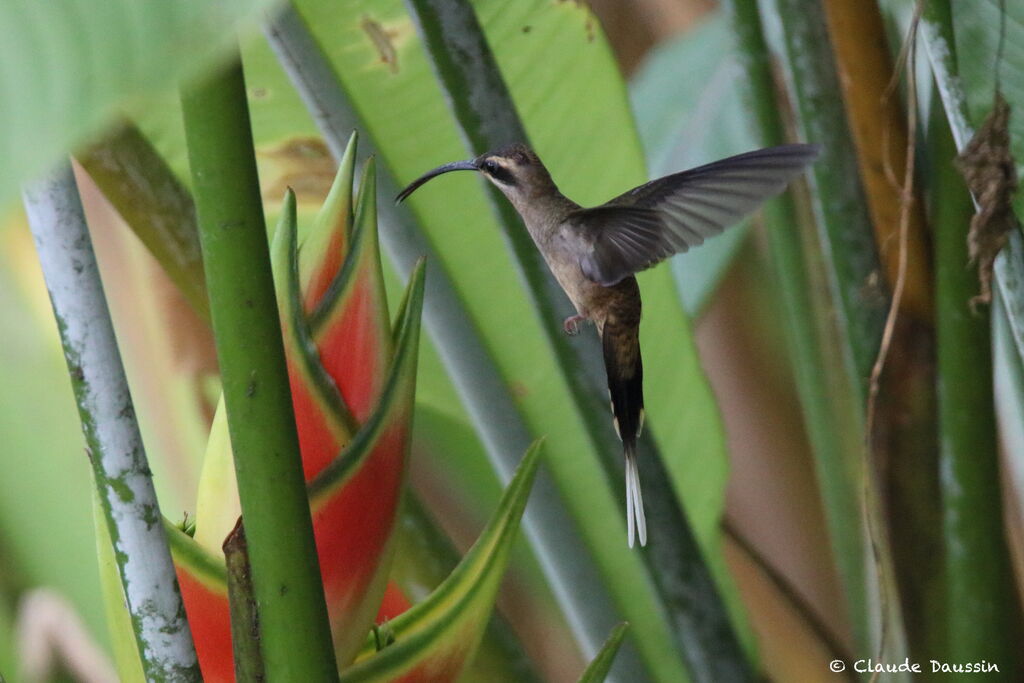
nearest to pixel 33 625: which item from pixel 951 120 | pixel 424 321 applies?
pixel 424 321

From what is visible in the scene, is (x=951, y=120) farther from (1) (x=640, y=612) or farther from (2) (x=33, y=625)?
(2) (x=33, y=625)

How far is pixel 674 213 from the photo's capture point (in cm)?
30

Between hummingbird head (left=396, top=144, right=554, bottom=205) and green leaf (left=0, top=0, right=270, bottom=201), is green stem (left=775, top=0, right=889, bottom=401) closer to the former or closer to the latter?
hummingbird head (left=396, top=144, right=554, bottom=205)

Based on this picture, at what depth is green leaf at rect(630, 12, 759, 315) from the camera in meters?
0.68

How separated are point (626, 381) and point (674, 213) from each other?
0.06 meters

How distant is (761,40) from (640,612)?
0.96ft

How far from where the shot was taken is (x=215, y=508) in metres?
0.26

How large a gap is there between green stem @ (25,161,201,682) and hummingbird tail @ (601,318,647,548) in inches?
5.8

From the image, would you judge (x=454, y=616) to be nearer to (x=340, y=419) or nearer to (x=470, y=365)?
(x=340, y=419)

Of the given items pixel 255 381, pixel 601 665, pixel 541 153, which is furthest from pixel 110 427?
pixel 541 153

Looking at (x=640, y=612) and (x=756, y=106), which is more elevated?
(x=756, y=106)

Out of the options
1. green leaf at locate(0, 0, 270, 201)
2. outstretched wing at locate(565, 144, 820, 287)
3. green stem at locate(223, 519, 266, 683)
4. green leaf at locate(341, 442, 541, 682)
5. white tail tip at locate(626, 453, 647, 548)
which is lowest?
white tail tip at locate(626, 453, 647, 548)

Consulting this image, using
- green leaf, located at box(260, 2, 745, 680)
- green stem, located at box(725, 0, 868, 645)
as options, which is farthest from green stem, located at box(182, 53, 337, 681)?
green stem, located at box(725, 0, 868, 645)

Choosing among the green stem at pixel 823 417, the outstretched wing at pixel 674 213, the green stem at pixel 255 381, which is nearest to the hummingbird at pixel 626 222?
the outstretched wing at pixel 674 213
